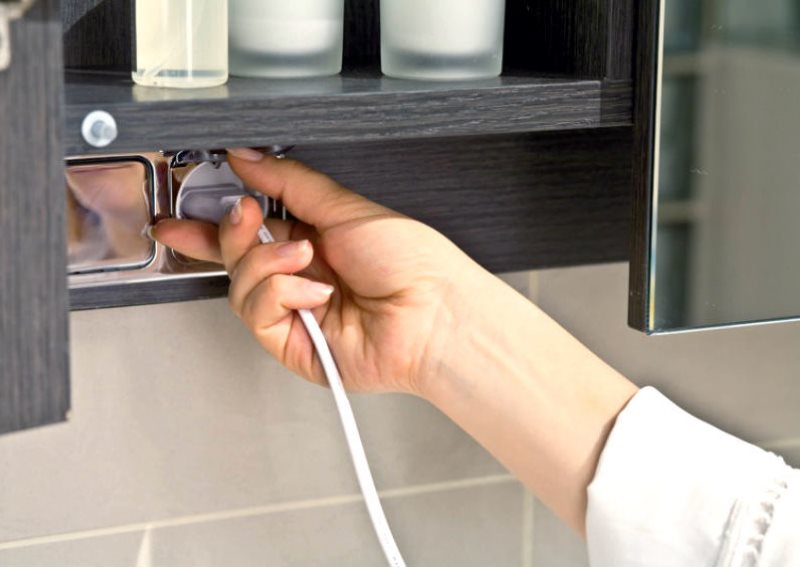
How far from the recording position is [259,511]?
73 centimetres

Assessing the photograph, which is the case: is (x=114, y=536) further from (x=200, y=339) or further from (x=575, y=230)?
(x=575, y=230)

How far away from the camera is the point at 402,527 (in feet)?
2.52

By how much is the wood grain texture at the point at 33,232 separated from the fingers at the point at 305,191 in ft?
0.84

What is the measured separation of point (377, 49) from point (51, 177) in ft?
1.13

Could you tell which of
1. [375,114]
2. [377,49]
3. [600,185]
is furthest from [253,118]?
[600,185]

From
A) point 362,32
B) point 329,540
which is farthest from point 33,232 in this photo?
point 329,540

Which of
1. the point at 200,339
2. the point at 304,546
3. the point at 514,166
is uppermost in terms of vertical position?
the point at 514,166

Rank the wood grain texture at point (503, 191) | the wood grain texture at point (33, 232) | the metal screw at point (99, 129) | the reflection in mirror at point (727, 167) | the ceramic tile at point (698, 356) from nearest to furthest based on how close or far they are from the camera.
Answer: the wood grain texture at point (33, 232) < the metal screw at point (99, 129) < the reflection in mirror at point (727, 167) < the wood grain texture at point (503, 191) < the ceramic tile at point (698, 356)

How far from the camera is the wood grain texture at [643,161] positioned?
20.9 inches

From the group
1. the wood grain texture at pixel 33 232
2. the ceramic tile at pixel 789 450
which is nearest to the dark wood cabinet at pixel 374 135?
the wood grain texture at pixel 33 232

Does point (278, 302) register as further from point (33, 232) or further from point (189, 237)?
point (33, 232)

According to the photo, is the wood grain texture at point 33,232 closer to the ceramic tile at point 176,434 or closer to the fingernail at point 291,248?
the fingernail at point 291,248

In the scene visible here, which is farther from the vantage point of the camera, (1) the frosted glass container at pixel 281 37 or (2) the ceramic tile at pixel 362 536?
(2) the ceramic tile at pixel 362 536

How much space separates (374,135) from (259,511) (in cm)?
32
